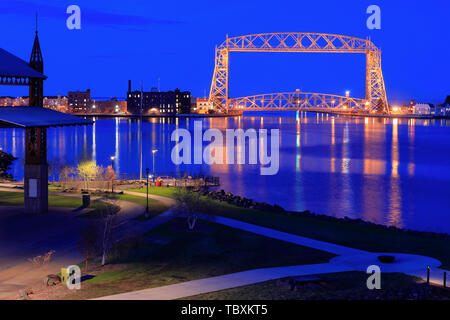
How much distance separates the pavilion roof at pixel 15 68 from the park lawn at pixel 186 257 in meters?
9.46

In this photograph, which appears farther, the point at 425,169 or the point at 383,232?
the point at 425,169

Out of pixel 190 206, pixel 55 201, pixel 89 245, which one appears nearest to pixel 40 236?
pixel 89 245

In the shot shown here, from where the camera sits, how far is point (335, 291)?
14875 mm

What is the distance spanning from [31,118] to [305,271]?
46.3ft

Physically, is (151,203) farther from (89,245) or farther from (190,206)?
(89,245)

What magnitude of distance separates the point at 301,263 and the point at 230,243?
3.77m

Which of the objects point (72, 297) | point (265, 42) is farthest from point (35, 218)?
point (265, 42)

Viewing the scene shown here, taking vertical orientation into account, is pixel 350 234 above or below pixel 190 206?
below

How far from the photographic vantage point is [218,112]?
17525cm

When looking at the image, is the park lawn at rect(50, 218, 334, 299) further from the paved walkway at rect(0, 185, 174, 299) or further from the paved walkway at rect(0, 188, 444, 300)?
the paved walkway at rect(0, 185, 174, 299)

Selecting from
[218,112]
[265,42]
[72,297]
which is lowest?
[72,297]

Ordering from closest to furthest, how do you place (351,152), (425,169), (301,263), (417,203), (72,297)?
1. (72,297)
2. (301,263)
3. (417,203)
4. (425,169)
5. (351,152)

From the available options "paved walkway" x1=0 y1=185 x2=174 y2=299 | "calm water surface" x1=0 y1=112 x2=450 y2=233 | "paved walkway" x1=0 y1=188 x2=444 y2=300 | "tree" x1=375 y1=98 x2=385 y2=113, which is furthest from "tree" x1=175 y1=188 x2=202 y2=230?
"tree" x1=375 y1=98 x2=385 y2=113
